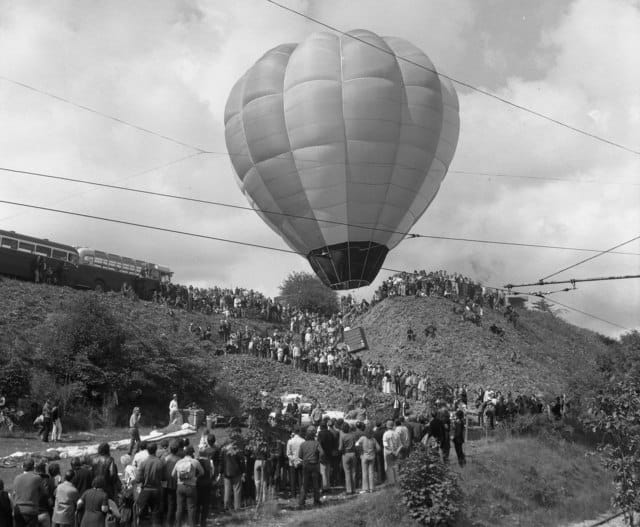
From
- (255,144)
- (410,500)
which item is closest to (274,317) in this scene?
(255,144)

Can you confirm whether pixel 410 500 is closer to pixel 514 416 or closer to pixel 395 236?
pixel 514 416

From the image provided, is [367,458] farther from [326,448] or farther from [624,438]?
[624,438]

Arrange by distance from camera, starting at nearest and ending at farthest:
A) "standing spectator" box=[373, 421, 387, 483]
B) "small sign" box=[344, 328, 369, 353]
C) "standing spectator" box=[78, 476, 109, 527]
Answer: "standing spectator" box=[78, 476, 109, 527], "standing spectator" box=[373, 421, 387, 483], "small sign" box=[344, 328, 369, 353]

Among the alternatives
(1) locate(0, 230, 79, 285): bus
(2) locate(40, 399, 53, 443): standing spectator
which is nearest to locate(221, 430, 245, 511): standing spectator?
(2) locate(40, 399, 53, 443): standing spectator

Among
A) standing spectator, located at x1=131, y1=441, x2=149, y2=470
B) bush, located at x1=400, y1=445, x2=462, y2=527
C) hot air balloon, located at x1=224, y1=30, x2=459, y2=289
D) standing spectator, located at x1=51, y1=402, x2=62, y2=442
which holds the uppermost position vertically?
hot air balloon, located at x1=224, y1=30, x2=459, y2=289

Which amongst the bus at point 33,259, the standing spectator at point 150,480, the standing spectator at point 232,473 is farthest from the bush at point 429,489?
the bus at point 33,259

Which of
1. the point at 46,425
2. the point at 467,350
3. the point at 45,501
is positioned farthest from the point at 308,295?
the point at 45,501

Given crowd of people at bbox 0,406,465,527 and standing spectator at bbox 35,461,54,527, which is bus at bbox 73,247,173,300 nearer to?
crowd of people at bbox 0,406,465,527
